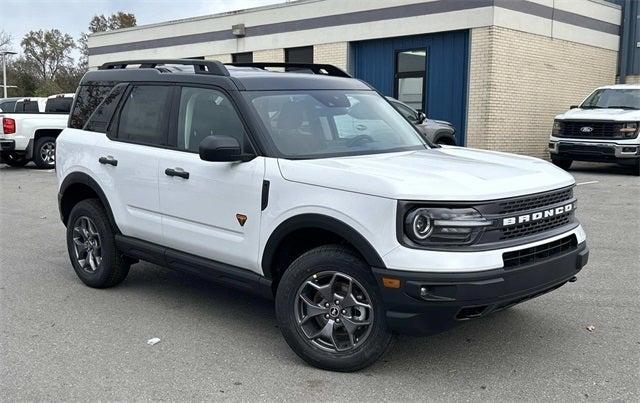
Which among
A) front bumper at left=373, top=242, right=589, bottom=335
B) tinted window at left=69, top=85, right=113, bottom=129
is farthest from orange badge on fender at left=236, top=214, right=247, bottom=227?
tinted window at left=69, top=85, right=113, bottom=129

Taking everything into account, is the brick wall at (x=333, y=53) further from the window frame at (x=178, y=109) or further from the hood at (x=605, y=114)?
the window frame at (x=178, y=109)

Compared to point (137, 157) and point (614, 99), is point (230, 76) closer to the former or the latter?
point (137, 157)

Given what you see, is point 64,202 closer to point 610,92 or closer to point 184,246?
point 184,246

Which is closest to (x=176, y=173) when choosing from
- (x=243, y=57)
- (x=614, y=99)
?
(x=614, y=99)

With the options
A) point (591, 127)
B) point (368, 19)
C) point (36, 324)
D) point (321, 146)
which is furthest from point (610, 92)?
point (36, 324)

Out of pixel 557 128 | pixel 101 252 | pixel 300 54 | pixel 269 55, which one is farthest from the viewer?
pixel 269 55

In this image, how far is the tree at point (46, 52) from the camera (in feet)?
200

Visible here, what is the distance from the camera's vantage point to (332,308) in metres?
3.83

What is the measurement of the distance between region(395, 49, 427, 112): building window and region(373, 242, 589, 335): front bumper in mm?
13660

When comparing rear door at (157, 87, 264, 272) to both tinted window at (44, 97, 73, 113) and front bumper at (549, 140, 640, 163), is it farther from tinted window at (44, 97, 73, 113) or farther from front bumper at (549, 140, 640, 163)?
tinted window at (44, 97, 73, 113)

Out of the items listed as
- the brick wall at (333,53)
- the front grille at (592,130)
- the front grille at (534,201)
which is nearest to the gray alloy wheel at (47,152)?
the brick wall at (333,53)

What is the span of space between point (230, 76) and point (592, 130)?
11.1 m

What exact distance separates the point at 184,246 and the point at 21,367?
4.34ft

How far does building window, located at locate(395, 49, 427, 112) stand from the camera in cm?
1688
